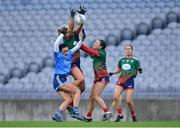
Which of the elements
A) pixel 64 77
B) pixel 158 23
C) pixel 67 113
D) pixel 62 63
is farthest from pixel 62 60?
pixel 158 23

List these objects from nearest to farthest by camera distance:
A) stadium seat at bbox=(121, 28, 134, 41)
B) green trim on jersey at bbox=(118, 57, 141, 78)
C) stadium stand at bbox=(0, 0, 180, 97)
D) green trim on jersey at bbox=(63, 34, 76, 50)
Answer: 1. green trim on jersey at bbox=(63, 34, 76, 50)
2. green trim on jersey at bbox=(118, 57, 141, 78)
3. stadium stand at bbox=(0, 0, 180, 97)
4. stadium seat at bbox=(121, 28, 134, 41)

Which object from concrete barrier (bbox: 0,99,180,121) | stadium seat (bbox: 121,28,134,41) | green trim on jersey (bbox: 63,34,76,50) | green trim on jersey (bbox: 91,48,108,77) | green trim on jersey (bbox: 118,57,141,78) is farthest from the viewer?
stadium seat (bbox: 121,28,134,41)

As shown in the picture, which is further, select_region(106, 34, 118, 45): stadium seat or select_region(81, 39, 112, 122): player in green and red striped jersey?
select_region(106, 34, 118, 45): stadium seat

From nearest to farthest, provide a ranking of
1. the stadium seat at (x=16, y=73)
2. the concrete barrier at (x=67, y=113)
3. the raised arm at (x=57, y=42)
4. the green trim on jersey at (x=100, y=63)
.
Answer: the raised arm at (x=57, y=42) < the green trim on jersey at (x=100, y=63) < the concrete barrier at (x=67, y=113) < the stadium seat at (x=16, y=73)

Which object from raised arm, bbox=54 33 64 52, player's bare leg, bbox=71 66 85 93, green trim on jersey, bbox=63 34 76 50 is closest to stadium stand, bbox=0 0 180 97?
player's bare leg, bbox=71 66 85 93

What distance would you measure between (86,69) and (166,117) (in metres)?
3.06

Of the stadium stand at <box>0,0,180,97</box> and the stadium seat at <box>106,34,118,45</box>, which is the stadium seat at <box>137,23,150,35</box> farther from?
the stadium seat at <box>106,34,118,45</box>

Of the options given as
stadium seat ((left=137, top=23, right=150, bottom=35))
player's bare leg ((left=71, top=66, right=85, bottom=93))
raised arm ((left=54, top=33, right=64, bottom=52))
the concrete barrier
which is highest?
stadium seat ((left=137, top=23, right=150, bottom=35))

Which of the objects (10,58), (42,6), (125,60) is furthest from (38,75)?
(125,60)

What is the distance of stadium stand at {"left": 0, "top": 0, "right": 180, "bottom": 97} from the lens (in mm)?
19344

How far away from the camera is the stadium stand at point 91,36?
Result: 19344 mm

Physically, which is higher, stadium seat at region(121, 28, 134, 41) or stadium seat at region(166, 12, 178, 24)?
stadium seat at region(166, 12, 178, 24)

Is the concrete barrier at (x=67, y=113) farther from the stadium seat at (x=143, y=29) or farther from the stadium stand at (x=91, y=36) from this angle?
the stadium seat at (x=143, y=29)

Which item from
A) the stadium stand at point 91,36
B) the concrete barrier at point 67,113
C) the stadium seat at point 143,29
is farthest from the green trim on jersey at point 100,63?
the stadium seat at point 143,29
